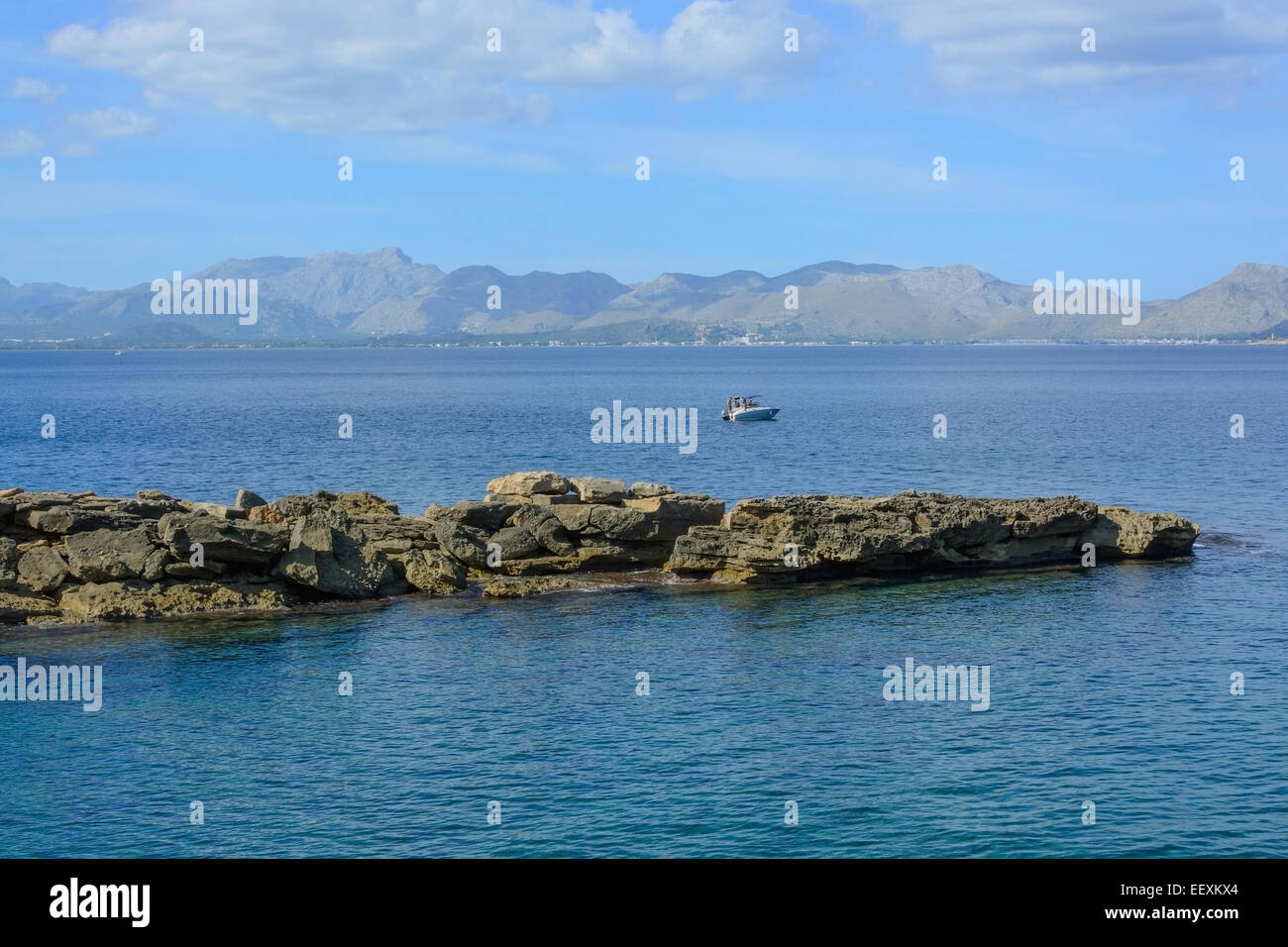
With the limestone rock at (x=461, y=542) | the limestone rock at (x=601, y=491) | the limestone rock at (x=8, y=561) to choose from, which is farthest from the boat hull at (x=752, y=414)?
the limestone rock at (x=8, y=561)

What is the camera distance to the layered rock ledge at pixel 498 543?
38.1m

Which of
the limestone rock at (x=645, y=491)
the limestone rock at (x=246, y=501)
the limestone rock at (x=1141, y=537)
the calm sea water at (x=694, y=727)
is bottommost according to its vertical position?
the calm sea water at (x=694, y=727)

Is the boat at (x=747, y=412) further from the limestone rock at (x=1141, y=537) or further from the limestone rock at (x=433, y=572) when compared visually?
the limestone rock at (x=433, y=572)

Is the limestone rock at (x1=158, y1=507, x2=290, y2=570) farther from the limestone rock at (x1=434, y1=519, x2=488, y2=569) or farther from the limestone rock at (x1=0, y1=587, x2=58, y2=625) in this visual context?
the limestone rock at (x1=434, y1=519, x2=488, y2=569)

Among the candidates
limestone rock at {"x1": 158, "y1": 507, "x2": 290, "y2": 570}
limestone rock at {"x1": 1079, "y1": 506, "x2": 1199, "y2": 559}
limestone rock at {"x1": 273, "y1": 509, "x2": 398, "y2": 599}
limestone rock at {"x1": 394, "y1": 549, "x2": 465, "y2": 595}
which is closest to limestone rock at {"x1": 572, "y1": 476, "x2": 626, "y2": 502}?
limestone rock at {"x1": 394, "y1": 549, "x2": 465, "y2": 595}

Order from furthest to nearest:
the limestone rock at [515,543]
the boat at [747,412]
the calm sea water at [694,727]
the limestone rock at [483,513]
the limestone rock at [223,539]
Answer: the boat at [747,412] < the limestone rock at [483,513] < the limestone rock at [515,543] < the limestone rock at [223,539] < the calm sea water at [694,727]

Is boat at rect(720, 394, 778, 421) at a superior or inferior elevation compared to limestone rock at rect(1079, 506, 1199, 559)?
superior

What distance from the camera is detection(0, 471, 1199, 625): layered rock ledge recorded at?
38062 mm

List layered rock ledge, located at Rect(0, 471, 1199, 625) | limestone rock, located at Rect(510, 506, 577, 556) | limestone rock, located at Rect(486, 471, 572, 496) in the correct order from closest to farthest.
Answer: layered rock ledge, located at Rect(0, 471, 1199, 625) < limestone rock, located at Rect(510, 506, 577, 556) < limestone rock, located at Rect(486, 471, 572, 496)

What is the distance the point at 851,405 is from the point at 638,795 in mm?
139208

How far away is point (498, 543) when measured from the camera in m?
43.2

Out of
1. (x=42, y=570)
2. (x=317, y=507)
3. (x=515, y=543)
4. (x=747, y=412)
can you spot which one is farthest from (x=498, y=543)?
(x=747, y=412)

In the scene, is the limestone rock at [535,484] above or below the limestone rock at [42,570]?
above
